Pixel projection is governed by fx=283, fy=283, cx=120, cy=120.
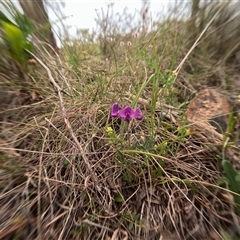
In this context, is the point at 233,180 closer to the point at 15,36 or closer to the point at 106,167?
the point at 106,167

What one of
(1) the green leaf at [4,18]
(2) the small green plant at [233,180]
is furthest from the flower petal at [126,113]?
(1) the green leaf at [4,18]

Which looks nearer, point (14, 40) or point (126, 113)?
point (126, 113)

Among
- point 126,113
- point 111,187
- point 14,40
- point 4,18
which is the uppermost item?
point 4,18

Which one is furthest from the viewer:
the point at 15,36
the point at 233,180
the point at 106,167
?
the point at 15,36

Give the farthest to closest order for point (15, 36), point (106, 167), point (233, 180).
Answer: point (15, 36), point (106, 167), point (233, 180)

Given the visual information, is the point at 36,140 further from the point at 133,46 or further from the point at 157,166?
the point at 133,46

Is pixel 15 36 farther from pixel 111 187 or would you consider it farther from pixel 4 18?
pixel 111 187

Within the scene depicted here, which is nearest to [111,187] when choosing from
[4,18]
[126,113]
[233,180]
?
[126,113]

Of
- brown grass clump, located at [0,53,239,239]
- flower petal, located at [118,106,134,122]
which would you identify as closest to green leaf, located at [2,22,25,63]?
brown grass clump, located at [0,53,239,239]

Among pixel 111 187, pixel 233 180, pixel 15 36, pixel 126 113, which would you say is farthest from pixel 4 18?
pixel 233 180

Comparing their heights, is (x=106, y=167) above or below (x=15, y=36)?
below

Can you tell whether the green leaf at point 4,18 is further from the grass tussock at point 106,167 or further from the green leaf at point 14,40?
the grass tussock at point 106,167
